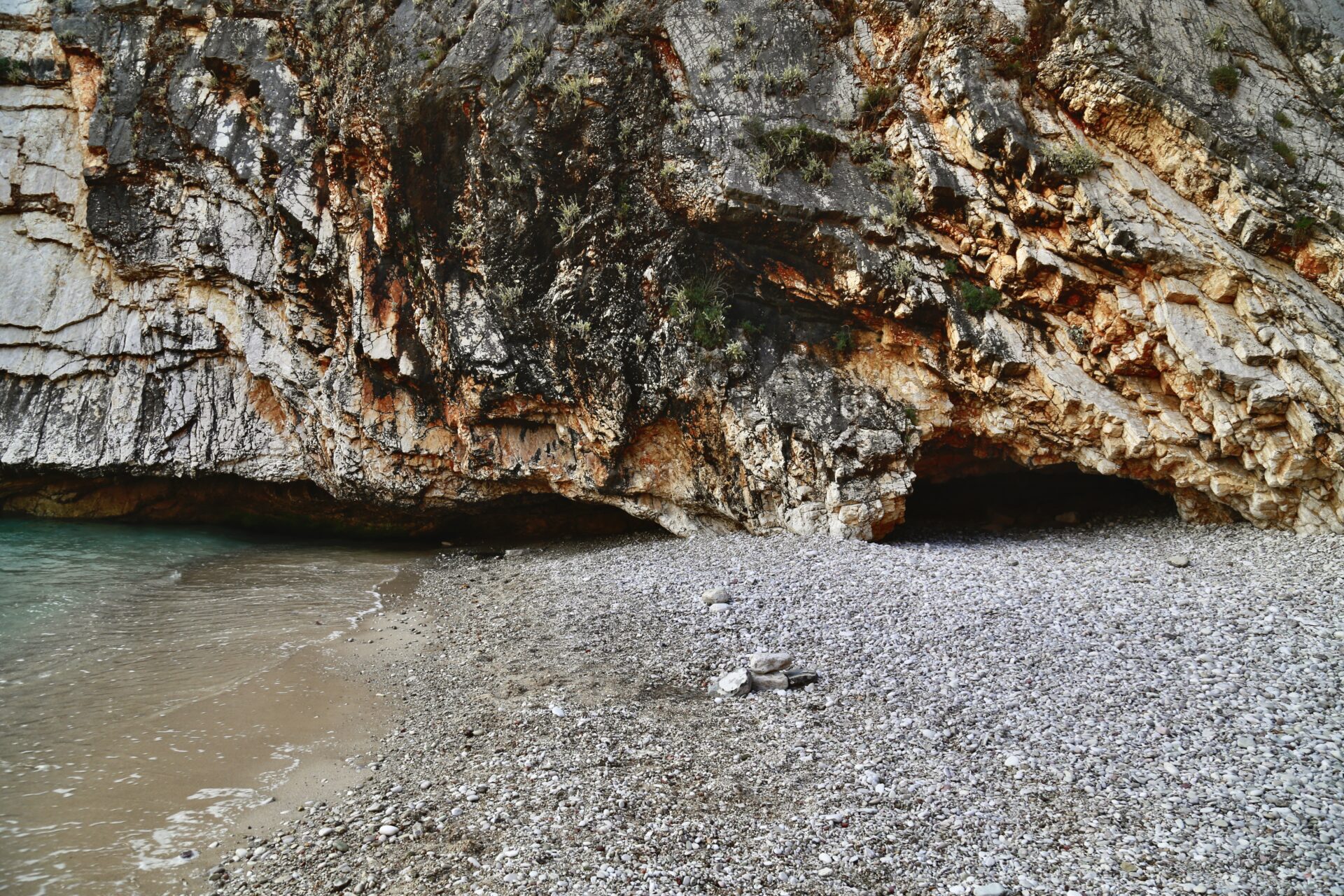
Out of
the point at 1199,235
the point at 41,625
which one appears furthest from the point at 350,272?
the point at 1199,235

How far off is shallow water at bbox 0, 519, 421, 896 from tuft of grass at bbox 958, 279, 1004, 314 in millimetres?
10090

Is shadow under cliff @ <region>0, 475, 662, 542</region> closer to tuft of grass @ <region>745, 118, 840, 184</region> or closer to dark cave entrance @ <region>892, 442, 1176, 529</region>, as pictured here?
dark cave entrance @ <region>892, 442, 1176, 529</region>

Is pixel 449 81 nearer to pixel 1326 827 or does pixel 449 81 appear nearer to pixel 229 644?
pixel 229 644

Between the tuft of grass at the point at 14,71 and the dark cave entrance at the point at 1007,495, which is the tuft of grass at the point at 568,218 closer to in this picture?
the dark cave entrance at the point at 1007,495

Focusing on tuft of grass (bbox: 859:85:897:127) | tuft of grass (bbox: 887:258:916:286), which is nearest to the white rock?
tuft of grass (bbox: 887:258:916:286)

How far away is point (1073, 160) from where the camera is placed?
10.4 meters

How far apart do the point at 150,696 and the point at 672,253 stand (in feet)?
31.9

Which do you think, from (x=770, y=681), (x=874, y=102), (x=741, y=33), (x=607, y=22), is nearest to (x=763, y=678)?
(x=770, y=681)

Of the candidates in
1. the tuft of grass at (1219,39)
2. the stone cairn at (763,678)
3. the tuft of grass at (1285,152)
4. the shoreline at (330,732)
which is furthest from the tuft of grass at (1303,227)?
the shoreline at (330,732)

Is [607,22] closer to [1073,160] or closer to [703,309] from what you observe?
[703,309]

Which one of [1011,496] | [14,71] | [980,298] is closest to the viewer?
[980,298]

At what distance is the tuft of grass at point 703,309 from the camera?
1277 cm

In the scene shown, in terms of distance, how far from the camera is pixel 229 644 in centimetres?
966

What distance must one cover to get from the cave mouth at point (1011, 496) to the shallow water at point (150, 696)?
A: 979 cm
